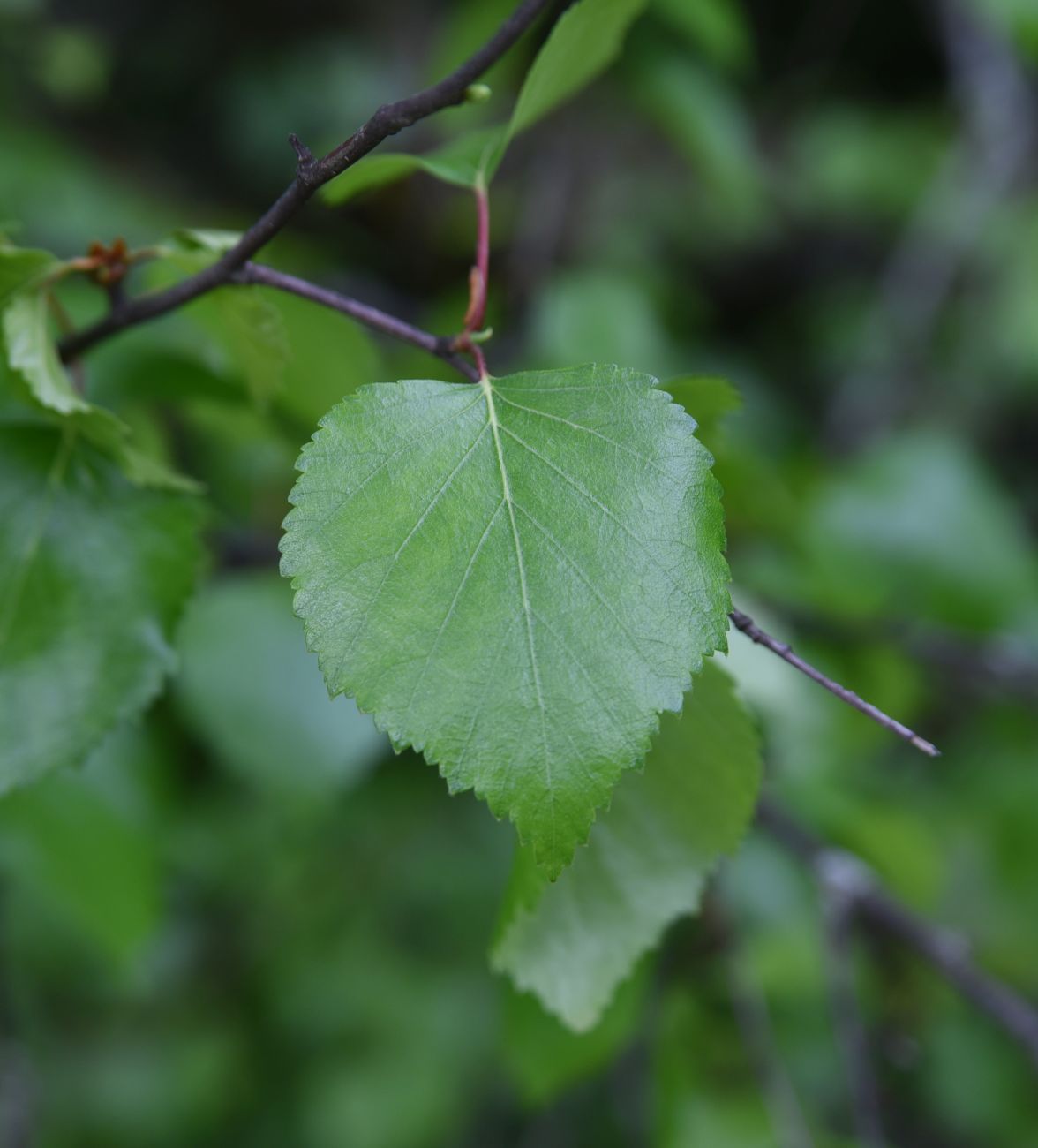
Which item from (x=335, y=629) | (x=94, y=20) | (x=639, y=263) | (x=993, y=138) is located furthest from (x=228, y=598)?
(x=94, y=20)

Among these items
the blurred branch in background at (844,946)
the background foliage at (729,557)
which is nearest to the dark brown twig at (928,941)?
the blurred branch in background at (844,946)

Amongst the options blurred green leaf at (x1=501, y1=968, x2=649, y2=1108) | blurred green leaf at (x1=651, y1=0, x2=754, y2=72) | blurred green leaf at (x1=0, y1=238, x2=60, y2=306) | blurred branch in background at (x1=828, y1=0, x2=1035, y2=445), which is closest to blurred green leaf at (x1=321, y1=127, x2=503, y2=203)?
blurred green leaf at (x1=0, y1=238, x2=60, y2=306)

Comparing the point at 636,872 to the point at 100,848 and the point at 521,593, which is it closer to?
the point at 521,593

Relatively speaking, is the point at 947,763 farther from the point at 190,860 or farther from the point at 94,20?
the point at 94,20

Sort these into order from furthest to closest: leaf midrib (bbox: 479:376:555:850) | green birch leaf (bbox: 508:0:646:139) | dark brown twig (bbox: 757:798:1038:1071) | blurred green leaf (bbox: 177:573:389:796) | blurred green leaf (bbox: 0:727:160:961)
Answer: blurred green leaf (bbox: 177:573:389:796) < blurred green leaf (bbox: 0:727:160:961) < dark brown twig (bbox: 757:798:1038:1071) < green birch leaf (bbox: 508:0:646:139) < leaf midrib (bbox: 479:376:555:850)

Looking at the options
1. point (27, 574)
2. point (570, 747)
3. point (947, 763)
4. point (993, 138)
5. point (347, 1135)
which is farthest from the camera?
point (993, 138)

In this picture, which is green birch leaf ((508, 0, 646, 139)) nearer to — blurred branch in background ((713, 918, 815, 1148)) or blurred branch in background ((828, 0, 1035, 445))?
blurred branch in background ((713, 918, 815, 1148))

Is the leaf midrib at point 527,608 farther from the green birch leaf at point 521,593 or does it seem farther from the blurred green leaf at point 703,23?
the blurred green leaf at point 703,23
